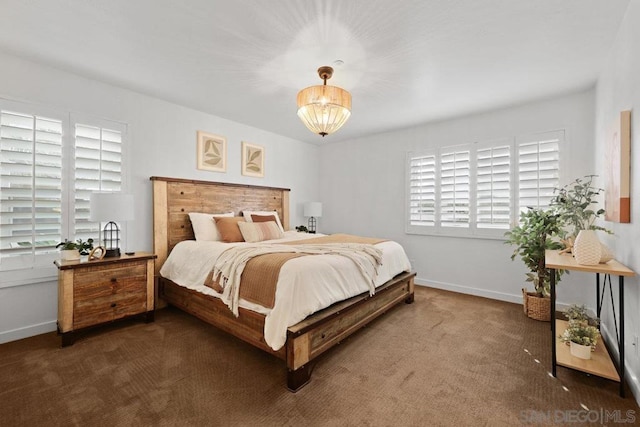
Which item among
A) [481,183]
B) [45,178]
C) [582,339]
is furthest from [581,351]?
[45,178]

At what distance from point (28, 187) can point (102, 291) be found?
3.91ft

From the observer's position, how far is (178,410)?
172 cm

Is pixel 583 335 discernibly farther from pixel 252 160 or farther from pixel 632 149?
pixel 252 160

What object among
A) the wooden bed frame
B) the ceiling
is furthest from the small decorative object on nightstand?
the ceiling

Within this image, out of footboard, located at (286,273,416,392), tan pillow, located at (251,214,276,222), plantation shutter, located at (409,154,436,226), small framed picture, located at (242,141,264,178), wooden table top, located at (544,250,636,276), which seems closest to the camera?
wooden table top, located at (544,250,636,276)

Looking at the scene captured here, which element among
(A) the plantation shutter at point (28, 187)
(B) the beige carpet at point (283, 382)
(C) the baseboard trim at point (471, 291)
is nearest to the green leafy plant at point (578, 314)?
(B) the beige carpet at point (283, 382)

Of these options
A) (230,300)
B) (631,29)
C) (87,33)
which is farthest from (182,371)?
(631,29)

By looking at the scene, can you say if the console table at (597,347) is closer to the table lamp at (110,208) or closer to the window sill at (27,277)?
the table lamp at (110,208)

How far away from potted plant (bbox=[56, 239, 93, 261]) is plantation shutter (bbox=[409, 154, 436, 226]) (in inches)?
168

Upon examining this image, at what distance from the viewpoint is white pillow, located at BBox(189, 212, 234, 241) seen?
3.59 metres

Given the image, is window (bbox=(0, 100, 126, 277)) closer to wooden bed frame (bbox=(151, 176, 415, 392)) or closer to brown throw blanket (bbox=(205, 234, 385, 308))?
wooden bed frame (bbox=(151, 176, 415, 392))

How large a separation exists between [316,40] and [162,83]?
6.31 ft

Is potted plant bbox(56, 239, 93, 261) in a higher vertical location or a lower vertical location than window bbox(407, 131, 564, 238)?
lower

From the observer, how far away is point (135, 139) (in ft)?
11.0
